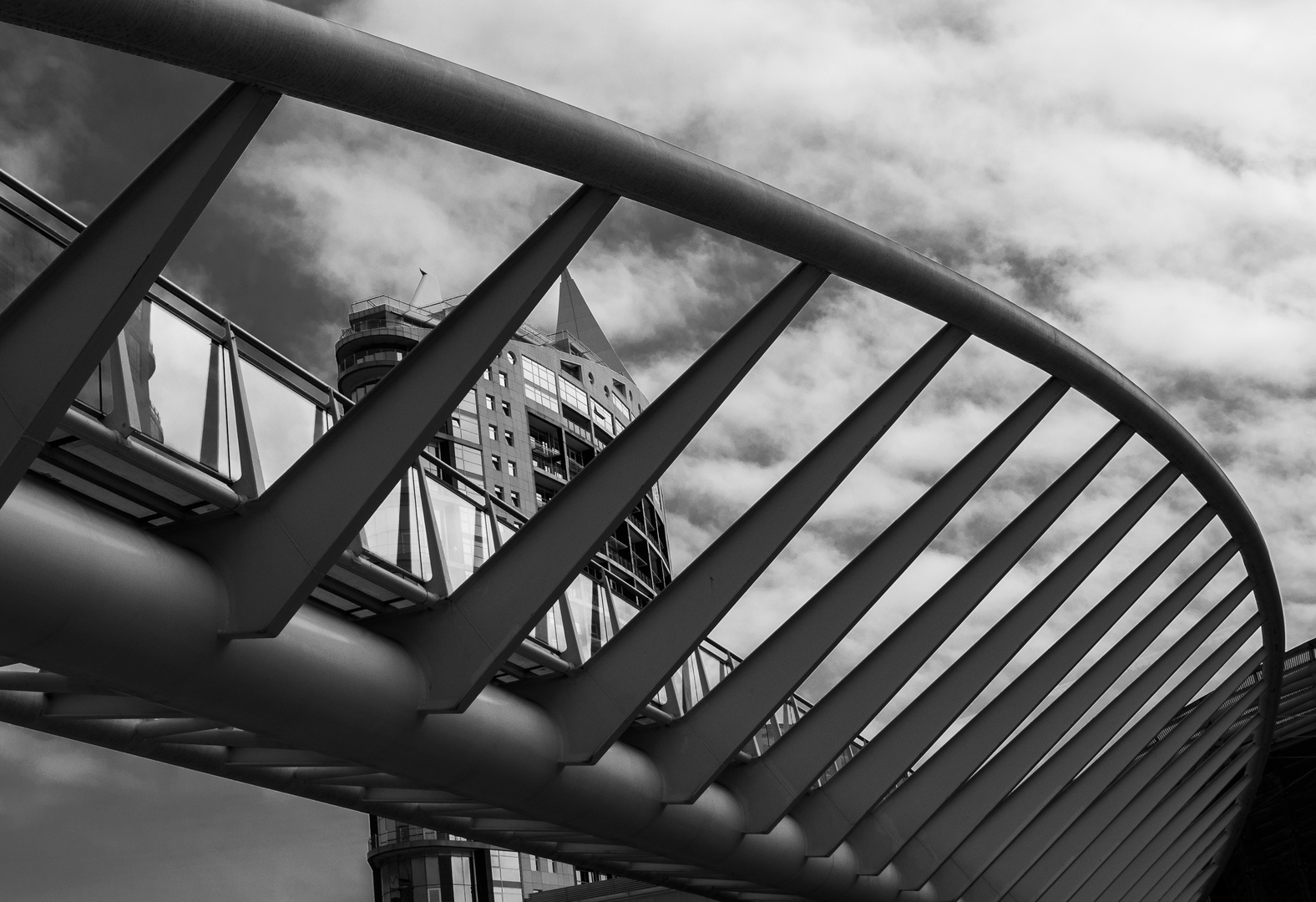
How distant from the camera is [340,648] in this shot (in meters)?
8.40

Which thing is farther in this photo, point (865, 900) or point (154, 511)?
point (865, 900)

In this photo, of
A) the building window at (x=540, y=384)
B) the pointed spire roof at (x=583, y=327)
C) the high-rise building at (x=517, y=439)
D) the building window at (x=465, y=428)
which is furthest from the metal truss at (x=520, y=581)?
the pointed spire roof at (x=583, y=327)

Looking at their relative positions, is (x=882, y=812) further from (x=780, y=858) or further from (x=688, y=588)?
(x=688, y=588)

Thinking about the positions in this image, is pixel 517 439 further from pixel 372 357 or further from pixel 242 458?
pixel 242 458

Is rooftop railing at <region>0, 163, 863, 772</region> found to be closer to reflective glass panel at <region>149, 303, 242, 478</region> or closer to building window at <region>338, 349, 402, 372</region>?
reflective glass panel at <region>149, 303, 242, 478</region>

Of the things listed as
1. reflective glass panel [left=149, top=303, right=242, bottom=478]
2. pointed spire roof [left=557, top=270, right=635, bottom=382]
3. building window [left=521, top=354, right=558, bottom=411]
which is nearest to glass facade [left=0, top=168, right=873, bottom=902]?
reflective glass panel [left=149, top=303, right=242, bottom=478]

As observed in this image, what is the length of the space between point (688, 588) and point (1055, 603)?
6.14 m

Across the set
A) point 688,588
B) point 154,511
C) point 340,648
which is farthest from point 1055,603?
point 154,511

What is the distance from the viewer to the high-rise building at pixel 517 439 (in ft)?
242

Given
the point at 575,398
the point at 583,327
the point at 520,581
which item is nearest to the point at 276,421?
the point at 520,581

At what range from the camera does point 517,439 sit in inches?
3494

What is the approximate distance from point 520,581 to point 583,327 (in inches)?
4258

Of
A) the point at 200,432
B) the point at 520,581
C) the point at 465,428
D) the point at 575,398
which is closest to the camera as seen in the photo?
the point at 200,432

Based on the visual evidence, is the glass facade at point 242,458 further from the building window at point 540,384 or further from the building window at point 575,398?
the building window at point 575,398
